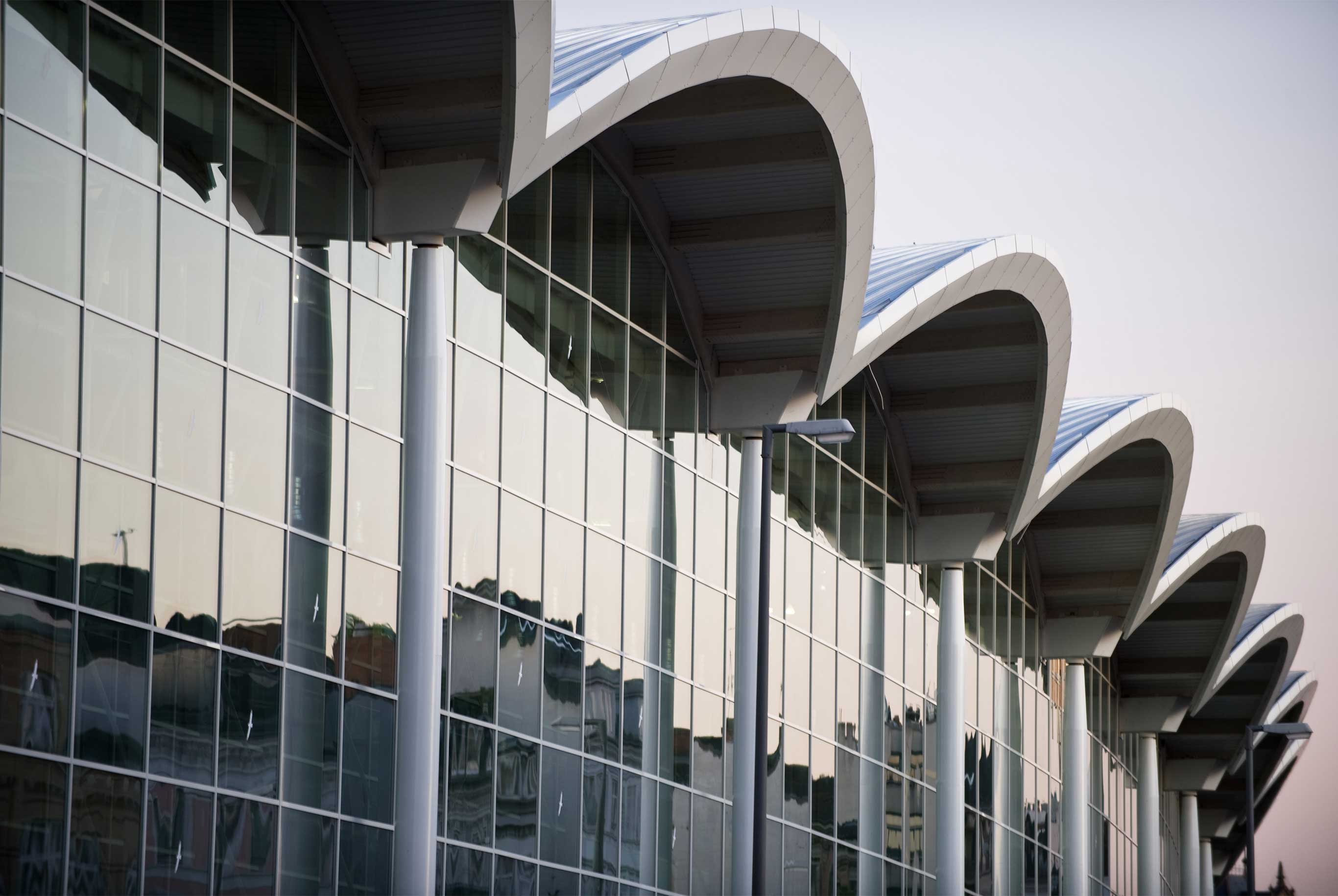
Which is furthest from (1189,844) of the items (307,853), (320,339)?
(320,339)

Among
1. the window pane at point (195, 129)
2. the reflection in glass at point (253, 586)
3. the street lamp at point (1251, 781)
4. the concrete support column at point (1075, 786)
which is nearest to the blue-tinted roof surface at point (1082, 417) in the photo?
the street lamp at point (1251, 781)

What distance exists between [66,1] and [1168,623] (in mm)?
38430

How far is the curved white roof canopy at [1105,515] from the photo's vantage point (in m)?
33.2

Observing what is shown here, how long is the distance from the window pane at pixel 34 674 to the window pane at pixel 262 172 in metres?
4.49

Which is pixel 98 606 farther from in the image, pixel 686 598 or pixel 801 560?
pixel 801 560

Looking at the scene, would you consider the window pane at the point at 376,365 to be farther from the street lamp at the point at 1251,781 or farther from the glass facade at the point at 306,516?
the street lamp at the point at 1251,781

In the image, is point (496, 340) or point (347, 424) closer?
point (347, 424)

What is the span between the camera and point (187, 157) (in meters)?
16.2

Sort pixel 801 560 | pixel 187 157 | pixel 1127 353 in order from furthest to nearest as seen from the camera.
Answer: pixel 1127 353 → pixel 801 560 → pixel 187 157

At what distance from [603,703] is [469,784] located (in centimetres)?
328

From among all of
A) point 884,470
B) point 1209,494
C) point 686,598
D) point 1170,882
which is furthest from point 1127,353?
point 686,598

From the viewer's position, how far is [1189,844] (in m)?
60.0

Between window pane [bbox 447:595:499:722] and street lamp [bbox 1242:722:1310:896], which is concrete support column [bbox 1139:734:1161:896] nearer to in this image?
street lamp [bbox 1242:722:1310:896]

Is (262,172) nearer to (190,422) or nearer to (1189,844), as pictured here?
(190,422)
